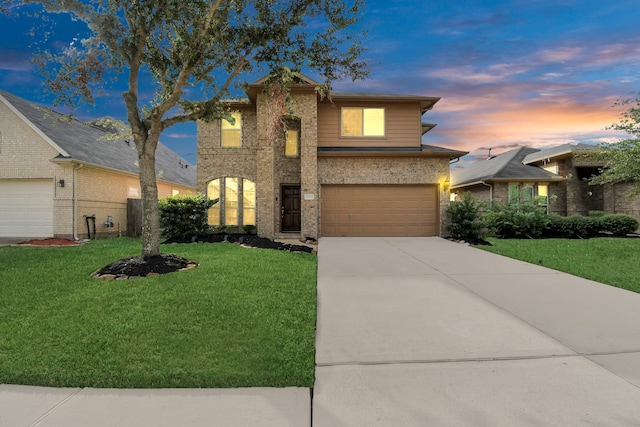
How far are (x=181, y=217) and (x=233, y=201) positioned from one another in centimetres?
254

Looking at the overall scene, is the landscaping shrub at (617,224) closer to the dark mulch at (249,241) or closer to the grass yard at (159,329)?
the dark mulch at (249,241)

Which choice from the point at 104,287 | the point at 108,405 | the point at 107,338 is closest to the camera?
the point at 108,405

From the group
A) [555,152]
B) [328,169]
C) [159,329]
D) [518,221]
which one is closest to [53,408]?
[159,329]

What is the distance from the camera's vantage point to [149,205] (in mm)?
7457

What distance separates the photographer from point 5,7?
7035mm

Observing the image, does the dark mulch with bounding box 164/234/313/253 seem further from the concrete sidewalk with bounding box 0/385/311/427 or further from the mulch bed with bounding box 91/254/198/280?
the concrete sidewalk with bounding box 0/385/311/427

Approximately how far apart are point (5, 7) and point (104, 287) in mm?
6758

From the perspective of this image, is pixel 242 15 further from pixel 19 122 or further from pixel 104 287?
pixel 19 122

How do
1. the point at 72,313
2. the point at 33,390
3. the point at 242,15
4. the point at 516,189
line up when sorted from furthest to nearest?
the point at 516,189 → the point at 242,15 → the point at 72,313 → the point at 33,390

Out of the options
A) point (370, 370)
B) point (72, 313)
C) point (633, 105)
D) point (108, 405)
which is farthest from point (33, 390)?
point (633, 105)

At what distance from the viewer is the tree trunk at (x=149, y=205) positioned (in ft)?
24.0

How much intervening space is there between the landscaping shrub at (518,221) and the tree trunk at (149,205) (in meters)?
12.4

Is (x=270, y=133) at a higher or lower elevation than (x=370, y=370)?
higher

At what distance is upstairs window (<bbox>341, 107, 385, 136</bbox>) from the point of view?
14570mm
